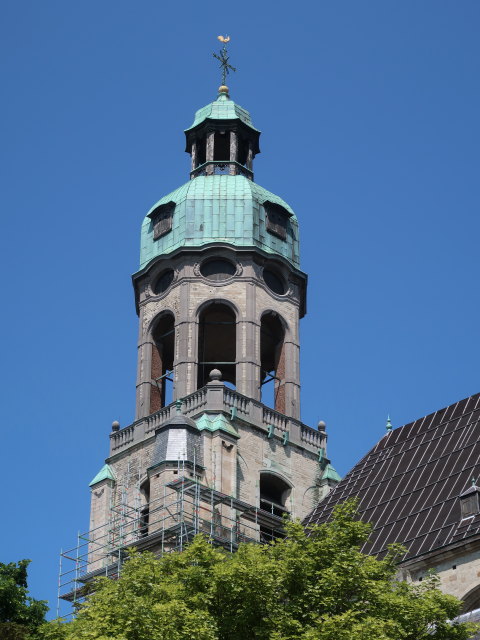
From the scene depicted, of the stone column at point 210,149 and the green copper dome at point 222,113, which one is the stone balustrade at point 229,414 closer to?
the stone column at point 210,149

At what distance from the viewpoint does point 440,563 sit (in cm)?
3828

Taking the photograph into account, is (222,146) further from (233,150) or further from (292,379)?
(292,379)

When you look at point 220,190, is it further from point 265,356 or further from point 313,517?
point 313,517

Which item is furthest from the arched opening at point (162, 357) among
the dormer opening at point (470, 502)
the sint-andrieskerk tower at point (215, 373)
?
the dormer opening at point (470, 502)

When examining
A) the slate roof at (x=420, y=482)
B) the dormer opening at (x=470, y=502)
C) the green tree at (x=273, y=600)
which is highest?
the slate roof at (x=420, y=482)

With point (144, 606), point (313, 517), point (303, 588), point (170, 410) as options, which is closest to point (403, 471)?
point (313, 517)

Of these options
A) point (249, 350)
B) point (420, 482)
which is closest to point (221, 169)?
point (249, 350)

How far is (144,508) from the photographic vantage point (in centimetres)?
4659

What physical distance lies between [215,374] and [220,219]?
292 inches

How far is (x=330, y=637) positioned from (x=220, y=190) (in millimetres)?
28742

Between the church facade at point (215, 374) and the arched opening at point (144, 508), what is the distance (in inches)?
2.1

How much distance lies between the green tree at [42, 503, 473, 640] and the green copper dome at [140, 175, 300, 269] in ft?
72.6

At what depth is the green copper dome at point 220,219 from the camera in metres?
52.6

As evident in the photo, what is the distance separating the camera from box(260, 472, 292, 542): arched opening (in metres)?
47.3
